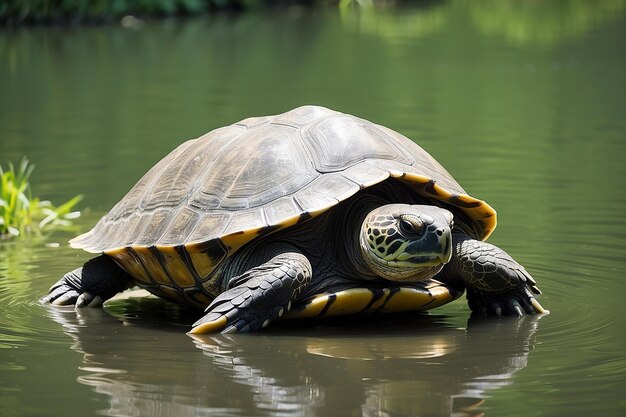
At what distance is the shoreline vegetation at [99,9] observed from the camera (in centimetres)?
3020

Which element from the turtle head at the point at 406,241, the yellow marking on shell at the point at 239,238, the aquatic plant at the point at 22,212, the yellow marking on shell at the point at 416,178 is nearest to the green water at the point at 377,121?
the aquatic plant at the point at 22,212

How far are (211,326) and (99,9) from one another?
90.2 feet

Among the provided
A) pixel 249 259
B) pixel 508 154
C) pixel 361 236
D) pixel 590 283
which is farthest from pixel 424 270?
pixel 508 154

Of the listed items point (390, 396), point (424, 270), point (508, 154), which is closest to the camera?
point (390, 396)

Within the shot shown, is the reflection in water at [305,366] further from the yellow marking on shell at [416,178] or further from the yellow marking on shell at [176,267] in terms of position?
the yellow marking on shell at [416,178]

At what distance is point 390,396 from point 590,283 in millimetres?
2436

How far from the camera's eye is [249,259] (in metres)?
5.77

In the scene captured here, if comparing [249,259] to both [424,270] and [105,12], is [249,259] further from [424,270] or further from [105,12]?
[105,12]

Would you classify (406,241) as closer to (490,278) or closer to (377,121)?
(490,278)

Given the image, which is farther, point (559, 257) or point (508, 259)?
point (559, 257)

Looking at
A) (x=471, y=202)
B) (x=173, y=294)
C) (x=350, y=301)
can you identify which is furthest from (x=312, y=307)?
(x=471, y=202)

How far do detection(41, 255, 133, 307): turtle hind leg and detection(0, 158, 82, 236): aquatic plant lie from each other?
6.52 feet

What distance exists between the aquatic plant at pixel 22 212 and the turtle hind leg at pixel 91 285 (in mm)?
1988

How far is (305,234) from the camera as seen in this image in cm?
582
